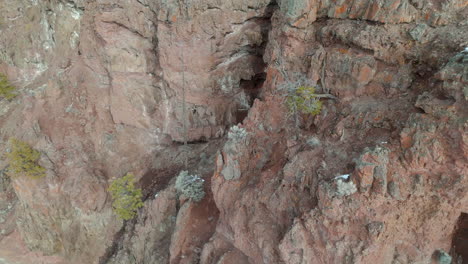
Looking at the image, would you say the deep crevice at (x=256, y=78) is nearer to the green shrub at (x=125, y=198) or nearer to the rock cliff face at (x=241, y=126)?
the rock cliff face at (x=241, y=126)

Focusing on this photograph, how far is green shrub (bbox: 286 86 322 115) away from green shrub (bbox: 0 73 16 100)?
1839 cm

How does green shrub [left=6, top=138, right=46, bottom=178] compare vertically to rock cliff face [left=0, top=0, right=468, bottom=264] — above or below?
below

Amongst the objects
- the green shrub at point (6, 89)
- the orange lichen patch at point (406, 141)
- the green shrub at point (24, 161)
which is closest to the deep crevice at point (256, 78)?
the orange lichen patch at point (406, 141)

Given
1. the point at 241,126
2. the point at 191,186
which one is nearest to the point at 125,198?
the point at 191,186

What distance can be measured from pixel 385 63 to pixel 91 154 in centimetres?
1584

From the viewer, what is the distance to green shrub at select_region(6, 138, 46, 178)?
17.2 meters

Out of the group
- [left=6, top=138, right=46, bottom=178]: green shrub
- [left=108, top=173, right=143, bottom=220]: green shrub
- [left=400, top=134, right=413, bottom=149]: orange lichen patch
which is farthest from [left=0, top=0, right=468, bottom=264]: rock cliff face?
[left=108, top=173, right=143, bottom=220]: green shrub

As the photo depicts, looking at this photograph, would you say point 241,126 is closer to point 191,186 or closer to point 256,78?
point 191,186

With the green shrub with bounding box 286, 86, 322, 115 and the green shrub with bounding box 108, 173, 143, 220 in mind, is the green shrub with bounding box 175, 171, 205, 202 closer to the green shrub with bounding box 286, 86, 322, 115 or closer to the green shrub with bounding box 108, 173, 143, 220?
the green shrub with bounding box 108, 173, 143, 220

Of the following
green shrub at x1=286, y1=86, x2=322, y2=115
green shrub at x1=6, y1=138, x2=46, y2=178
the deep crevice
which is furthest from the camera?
green shrub at x1=6, y1=138, x2=46, y2=178

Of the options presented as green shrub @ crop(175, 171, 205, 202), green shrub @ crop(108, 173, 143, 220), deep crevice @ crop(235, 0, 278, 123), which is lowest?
green shrub @ crop(108, 173, 143, 220)

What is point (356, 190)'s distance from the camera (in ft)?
29.0

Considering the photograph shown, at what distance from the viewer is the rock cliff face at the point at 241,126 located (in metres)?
8.70

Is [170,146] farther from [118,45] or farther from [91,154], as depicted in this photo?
[118,45]
